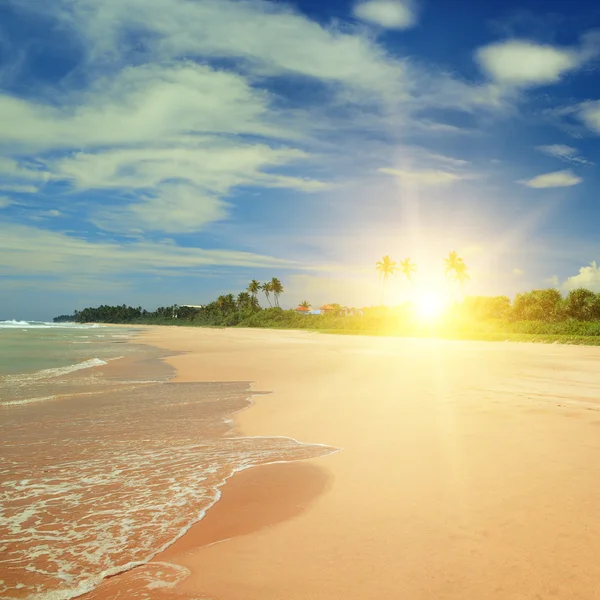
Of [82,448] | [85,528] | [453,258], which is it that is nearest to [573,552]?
[85,528]

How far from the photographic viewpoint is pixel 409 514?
4863mm

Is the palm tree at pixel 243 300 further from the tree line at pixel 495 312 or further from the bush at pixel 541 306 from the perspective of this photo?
the bush at pixel 541 306

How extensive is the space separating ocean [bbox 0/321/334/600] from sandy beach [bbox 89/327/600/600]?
346 mm

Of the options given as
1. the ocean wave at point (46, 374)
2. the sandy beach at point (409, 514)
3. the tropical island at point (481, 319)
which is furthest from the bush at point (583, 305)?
the ocean wave at point (46, 374)

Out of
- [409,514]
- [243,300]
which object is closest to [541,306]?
[409,514]

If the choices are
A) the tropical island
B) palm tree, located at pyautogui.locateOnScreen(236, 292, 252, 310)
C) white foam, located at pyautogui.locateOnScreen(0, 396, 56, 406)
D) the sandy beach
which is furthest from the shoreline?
palm tree, located at pyautogui.locateOnScreen(236, 292, 252, 310)

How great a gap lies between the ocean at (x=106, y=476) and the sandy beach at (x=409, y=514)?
346 millimetres

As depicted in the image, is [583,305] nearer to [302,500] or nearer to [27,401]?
[27,401]

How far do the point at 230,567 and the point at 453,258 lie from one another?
100255 mm

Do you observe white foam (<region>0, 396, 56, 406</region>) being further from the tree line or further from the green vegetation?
the tree line

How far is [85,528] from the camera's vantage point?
4660 mm

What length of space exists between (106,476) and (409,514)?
387 cm

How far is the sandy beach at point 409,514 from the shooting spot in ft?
11.9

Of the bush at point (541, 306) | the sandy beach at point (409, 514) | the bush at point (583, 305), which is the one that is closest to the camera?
the sandy beach at point (409, 514)
